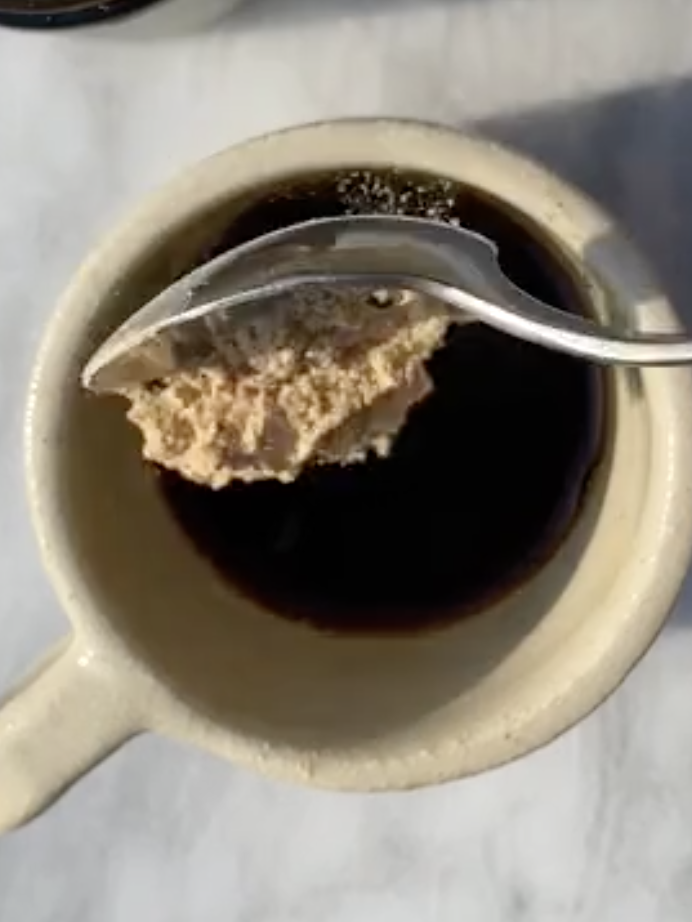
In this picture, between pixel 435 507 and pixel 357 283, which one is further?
pixel 435 507

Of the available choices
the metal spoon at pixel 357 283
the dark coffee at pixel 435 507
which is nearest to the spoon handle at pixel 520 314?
the metal spoon at pixel 357 283

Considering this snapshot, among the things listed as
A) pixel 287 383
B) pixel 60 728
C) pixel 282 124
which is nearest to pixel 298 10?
pixel 282 124

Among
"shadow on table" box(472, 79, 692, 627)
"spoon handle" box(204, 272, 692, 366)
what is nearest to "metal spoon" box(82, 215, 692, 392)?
"spoon handle" box(204, 272, 692, 366)

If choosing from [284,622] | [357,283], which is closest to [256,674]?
[284,622]

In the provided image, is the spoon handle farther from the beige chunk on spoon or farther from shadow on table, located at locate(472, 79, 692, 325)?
shadow on table, located at locate(472, 79, 692, 325)

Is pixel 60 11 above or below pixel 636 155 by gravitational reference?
above

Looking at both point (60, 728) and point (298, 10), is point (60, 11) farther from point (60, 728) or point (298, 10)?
point (60, 728)

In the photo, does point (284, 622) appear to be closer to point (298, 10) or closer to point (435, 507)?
point (435, 507)
